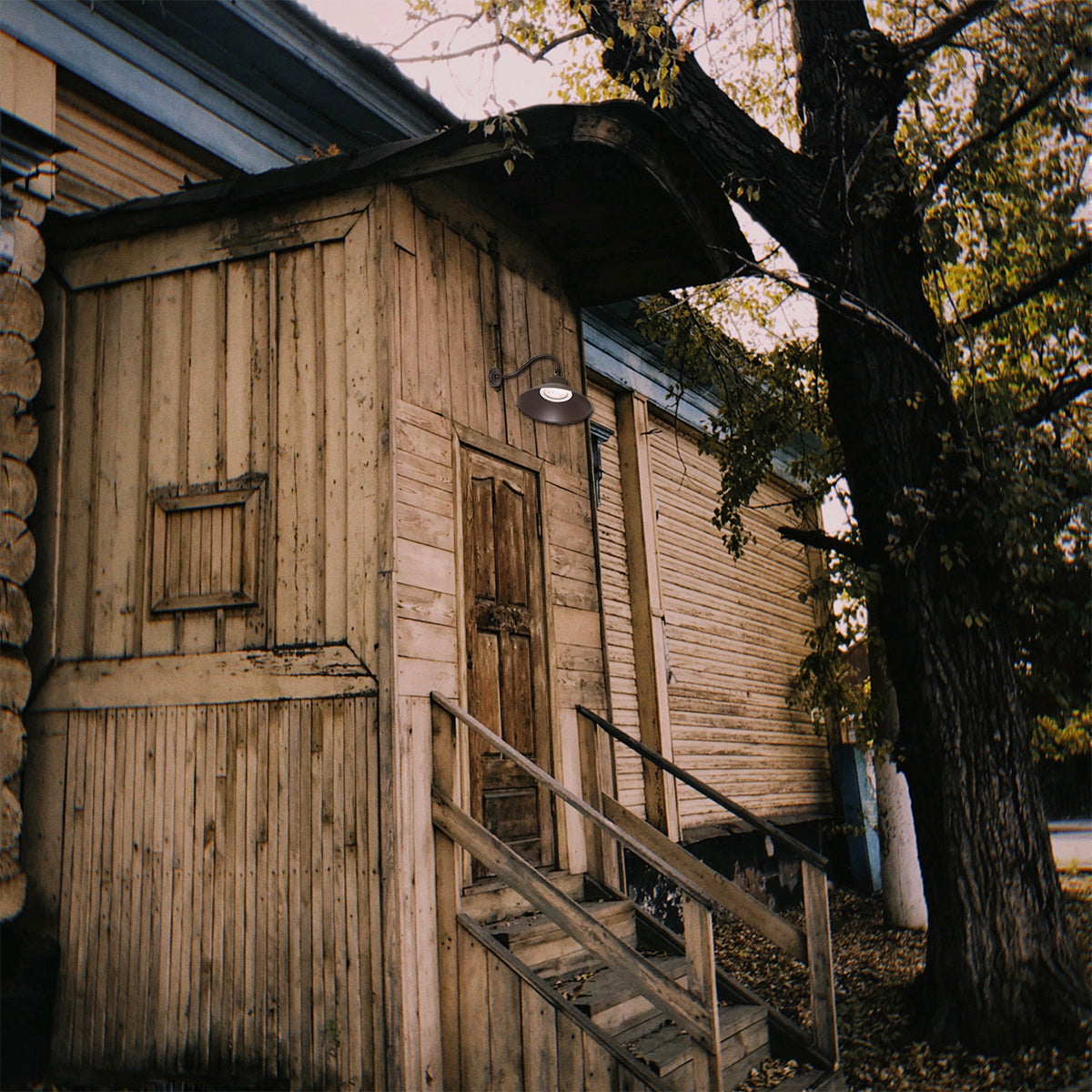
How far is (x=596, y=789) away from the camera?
6.52 meters

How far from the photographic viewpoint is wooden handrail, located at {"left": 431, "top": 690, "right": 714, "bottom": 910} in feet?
14.9

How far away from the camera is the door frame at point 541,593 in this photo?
5.49m

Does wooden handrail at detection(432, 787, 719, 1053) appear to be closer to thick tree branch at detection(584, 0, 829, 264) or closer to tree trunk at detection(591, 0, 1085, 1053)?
tree trunk at detection(591, 0, 1085, 1053)

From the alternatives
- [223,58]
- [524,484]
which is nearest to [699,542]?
[524,484]

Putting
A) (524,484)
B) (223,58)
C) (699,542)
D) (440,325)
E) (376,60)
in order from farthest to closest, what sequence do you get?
(699,542) < (376,60) < (223,58) < (524,484) < (440,325)

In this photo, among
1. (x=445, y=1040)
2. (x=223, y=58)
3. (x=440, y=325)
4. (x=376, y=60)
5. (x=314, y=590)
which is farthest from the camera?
(x=376, y=60)

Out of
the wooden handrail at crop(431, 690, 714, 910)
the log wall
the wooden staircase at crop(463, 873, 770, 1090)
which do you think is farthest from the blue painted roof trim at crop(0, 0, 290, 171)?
the wooden staircase at crop(463, 873, 770, 1090)

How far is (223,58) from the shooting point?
693cm

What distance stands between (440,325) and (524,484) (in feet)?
3.81

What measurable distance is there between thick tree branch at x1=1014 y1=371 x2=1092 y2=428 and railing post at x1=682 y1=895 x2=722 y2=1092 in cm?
429

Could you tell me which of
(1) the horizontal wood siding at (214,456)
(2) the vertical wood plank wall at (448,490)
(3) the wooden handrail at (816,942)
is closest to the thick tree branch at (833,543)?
(2) the vertical wood plank wall at (448,490)

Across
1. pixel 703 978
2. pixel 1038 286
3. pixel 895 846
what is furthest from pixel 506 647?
pixel 895 846

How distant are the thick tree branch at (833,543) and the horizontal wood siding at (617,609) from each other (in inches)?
81.0

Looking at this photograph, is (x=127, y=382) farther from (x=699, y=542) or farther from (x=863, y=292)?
(x=699, y=542)
